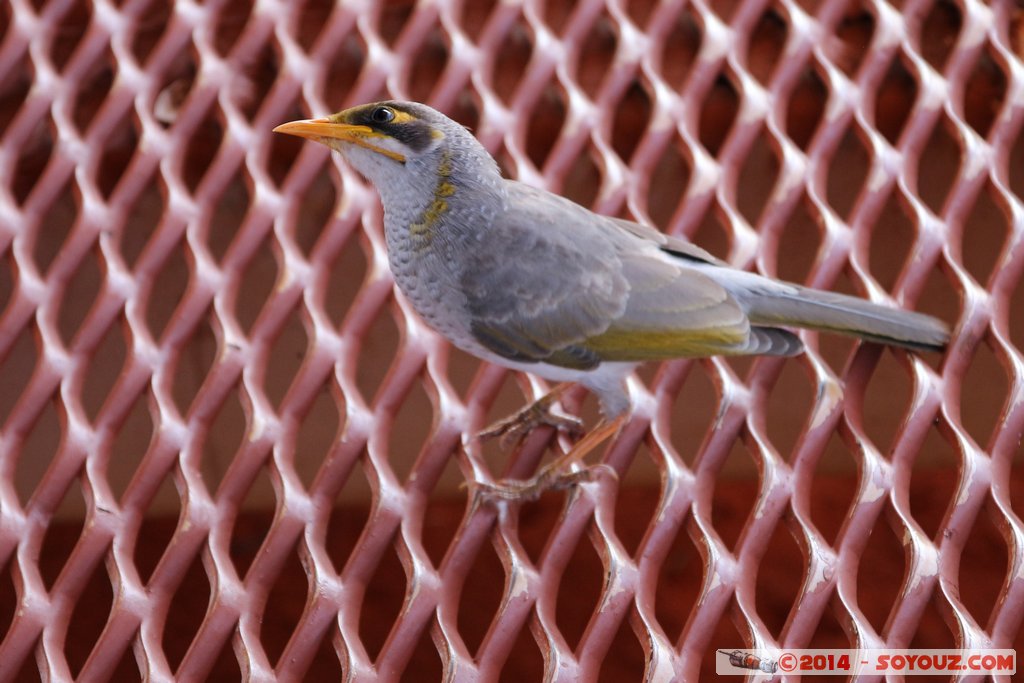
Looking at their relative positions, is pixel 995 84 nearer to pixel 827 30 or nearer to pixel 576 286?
pixel 827 30

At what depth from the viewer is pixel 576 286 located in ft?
6.56

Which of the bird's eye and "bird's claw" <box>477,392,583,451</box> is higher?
the bird's eye

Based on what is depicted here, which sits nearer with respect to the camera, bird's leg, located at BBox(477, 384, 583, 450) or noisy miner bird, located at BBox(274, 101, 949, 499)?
noisy miner bird, located at BBox(274, 101, 949, 499)

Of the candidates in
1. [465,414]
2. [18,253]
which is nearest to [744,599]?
[465,414]

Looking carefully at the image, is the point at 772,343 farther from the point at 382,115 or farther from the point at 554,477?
the point at 382,115

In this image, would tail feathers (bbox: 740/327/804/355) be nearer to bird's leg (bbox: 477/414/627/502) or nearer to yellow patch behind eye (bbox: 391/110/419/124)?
bird's leg (bbox: 477/414/627/502)

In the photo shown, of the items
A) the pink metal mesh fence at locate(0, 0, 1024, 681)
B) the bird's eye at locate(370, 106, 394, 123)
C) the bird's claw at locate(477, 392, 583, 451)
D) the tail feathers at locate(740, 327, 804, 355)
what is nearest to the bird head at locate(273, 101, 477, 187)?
the bird's eye at locate(370, 106, 394, 123)

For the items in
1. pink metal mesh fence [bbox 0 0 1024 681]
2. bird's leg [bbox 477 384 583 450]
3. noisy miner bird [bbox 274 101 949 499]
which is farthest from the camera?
bird's leg [bbox 477 384 583 450]

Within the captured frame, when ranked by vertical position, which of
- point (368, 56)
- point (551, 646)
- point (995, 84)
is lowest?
point (551, 646)

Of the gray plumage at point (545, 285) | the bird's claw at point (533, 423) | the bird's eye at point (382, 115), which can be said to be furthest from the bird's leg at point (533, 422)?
the bird's eye at point (382, 115)

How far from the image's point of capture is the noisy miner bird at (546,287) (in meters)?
1.94

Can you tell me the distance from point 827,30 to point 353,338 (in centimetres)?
130

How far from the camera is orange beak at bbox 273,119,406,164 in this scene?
1.84m

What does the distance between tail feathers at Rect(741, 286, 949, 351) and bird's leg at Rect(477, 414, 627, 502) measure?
36 centimetres
